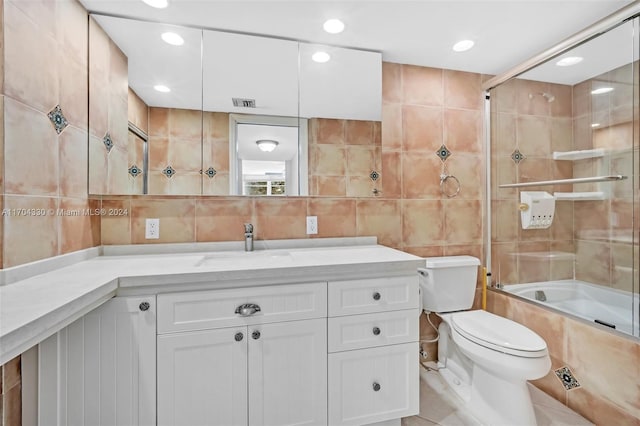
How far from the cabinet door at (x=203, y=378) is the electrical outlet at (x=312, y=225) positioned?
82 centimetres

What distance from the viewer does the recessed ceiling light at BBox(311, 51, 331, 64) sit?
6.01ft

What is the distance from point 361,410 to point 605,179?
1897 millimetres

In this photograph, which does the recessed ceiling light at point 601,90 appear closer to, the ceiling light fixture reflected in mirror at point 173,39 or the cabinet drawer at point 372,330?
the cabinet drawer at point 372,330

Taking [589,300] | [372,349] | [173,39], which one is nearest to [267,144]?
[173,39]

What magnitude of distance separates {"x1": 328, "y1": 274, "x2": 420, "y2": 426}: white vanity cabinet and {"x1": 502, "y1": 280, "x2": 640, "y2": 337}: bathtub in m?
1.09

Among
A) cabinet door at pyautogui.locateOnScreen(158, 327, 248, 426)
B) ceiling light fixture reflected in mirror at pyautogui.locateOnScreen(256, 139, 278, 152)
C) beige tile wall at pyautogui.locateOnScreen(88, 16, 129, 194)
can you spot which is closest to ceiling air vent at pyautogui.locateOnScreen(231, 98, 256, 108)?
ceiling light fixture reflected in mirror at pyautogui.locateOnScreen(256, 139, 278, 152)

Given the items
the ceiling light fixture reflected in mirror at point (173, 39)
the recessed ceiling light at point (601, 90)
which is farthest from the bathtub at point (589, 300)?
the ceiling light fixture reflected in mirror at point (173, 39)

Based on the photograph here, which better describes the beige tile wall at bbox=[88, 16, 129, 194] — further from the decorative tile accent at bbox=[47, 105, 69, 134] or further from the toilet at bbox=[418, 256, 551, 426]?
the toilet at bbox=[418, 256, 551, 426]

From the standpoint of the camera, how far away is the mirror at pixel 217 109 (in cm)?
161

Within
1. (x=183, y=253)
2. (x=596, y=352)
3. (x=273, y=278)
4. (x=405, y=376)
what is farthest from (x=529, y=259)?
(x=183, y=253)

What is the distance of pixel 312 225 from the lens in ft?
6.43

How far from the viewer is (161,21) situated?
1596 mm

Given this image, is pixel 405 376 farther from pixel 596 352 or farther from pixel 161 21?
pixel 161 21

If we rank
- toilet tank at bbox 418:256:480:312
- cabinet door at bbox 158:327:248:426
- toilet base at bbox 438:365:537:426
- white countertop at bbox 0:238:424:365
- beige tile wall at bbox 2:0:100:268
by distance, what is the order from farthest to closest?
toilet tank at bbox 418:256:480:312
toilet base at bbox 438:365:537:426
cabinet door at bbox 158:327:248:426
beige tile wall at bbox 2:0:100:268
white countertop at bbox 0:238:424:365
